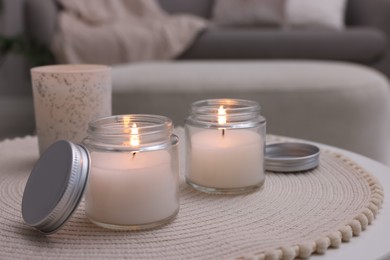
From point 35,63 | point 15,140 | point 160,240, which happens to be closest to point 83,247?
point 160,240

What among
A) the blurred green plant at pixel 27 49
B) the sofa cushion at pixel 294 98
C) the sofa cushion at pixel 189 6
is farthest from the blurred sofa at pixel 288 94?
the sofa cushion at pixel 189 6

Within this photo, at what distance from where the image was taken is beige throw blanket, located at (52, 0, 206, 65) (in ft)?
8.98

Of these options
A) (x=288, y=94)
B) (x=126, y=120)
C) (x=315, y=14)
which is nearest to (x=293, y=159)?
(x=126, y=120)

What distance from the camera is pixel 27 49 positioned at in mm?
2746

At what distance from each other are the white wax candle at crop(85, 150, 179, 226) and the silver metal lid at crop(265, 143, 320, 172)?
0.22 metres

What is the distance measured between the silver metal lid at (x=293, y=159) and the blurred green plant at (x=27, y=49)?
2.22 meters

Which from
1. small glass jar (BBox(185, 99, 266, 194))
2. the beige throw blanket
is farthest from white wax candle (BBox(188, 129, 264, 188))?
the beige throw blanket

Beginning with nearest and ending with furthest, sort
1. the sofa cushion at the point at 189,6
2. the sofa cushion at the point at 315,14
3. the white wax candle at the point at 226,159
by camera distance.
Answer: the white wax candle at the point at 226,159
the sofa cushion at the point at 315,14
the sofa cushion at the point at 189,6

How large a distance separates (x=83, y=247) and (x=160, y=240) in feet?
0.23

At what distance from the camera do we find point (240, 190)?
618mm

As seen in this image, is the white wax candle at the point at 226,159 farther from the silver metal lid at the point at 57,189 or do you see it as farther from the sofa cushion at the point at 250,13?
the sofa cushion at the point at 250,13

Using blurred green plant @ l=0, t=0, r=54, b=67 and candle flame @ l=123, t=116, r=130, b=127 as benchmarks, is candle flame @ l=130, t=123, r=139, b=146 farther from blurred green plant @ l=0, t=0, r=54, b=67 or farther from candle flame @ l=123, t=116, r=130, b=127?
blurred green plant @ l=0, t=0, r=54, b=67

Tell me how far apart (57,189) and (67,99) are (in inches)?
9.8

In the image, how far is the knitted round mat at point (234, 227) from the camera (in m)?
0.46
